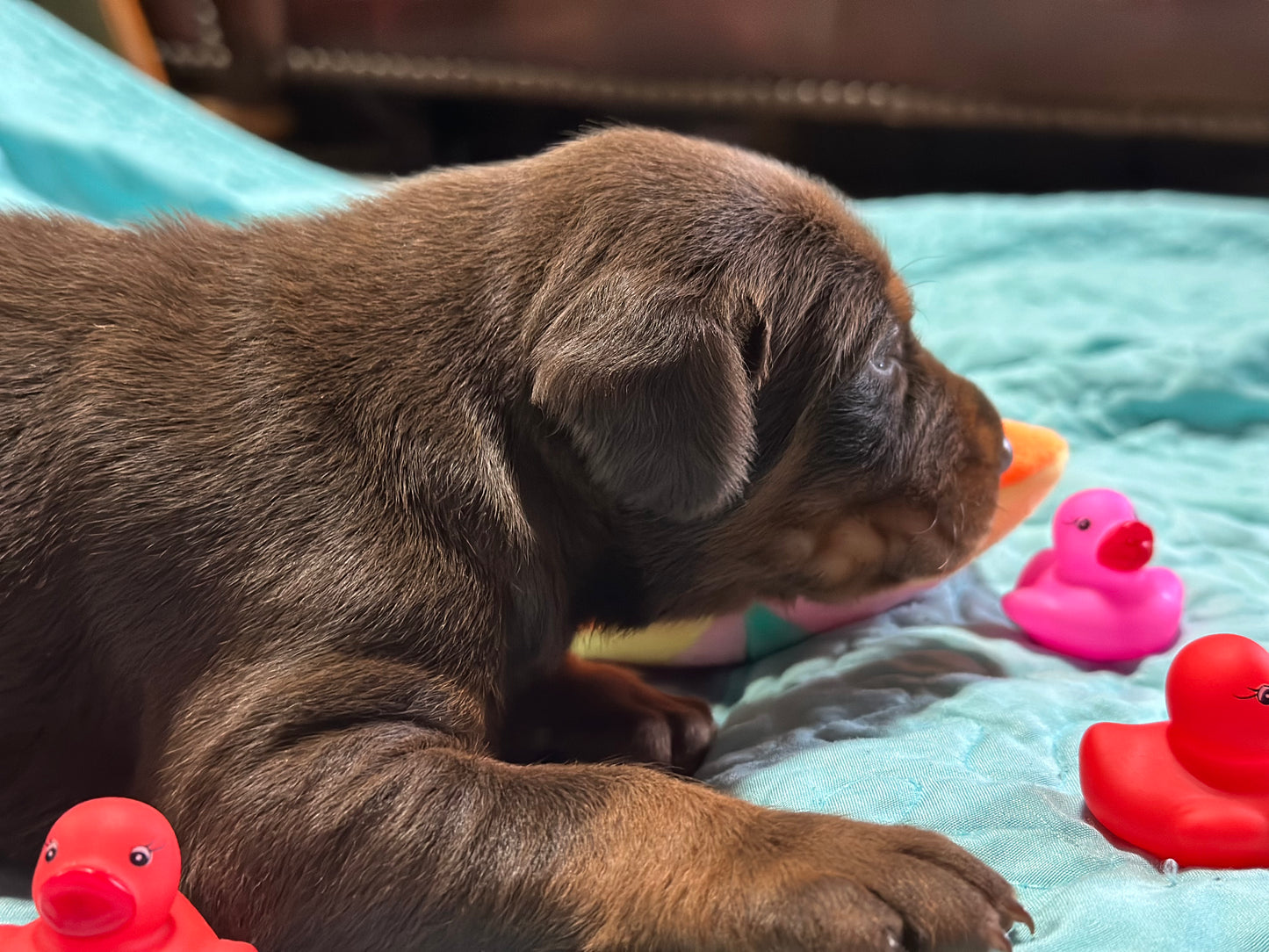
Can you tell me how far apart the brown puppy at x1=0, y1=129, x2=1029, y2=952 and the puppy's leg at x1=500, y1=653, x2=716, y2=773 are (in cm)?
22

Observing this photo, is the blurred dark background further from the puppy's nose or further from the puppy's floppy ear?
the puppy's floppy ear

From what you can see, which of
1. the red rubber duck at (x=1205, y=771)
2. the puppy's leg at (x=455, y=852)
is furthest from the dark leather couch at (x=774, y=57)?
the puppy's leg at (x=455, y=852)

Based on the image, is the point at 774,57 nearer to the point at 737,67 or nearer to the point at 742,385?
the point at 737,67

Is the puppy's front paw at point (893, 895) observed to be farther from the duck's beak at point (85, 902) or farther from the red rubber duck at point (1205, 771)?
the duck's beak at point (85, 902)

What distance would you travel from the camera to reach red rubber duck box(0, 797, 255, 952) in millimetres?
1226

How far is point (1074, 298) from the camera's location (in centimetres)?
399

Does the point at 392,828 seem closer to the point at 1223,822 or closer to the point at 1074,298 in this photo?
the point at 1223,822

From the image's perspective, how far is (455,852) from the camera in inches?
56.1

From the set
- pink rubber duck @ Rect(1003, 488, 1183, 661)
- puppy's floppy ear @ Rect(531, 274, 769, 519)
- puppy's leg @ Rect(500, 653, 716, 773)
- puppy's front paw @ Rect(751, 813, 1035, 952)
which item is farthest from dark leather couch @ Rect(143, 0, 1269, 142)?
puppy's front paw @ Rect(751, 813, 1035, 952)

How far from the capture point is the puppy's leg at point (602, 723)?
79.5 inches

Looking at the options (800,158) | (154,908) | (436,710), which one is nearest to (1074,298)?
(800,158)

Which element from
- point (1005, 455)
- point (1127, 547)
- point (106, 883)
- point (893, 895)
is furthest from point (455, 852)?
point (1127, 547)

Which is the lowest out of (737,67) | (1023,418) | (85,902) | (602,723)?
(1023,418)

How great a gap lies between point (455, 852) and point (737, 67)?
4713mm
